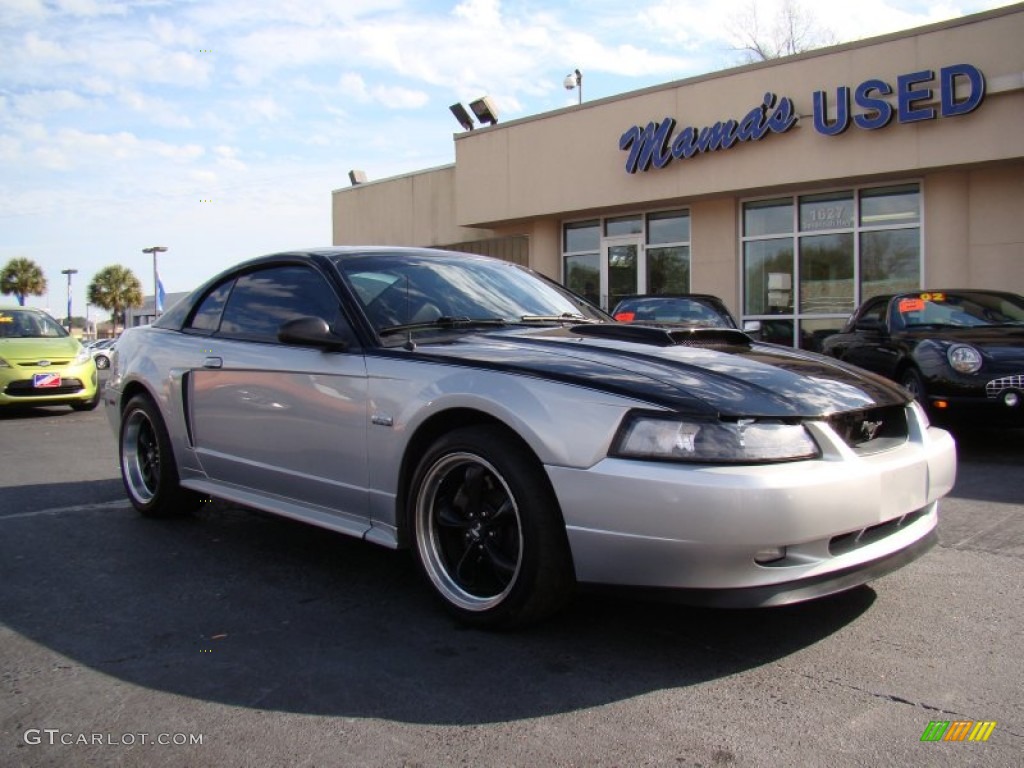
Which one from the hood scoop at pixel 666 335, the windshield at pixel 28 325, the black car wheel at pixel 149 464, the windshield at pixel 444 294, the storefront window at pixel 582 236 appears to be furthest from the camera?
the storefront window at pixel 582 236

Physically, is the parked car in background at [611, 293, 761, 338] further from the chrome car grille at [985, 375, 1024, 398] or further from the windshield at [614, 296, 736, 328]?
the chrome car grille at [985, 375, 1024, 398]

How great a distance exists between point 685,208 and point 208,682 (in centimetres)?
1467

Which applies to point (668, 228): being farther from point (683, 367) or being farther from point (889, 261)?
point (683, 367)

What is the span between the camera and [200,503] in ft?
17.1

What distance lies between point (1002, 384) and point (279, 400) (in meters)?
5.59

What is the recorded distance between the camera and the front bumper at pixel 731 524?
8.68 feet

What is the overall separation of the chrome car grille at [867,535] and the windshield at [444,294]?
175cm

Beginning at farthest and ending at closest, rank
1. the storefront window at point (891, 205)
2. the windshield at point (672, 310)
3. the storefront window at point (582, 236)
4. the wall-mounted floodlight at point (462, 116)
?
the wall-mounted floodlight at point (462, 116)
the storefront window at point (582, 236)
the storefront window at point (891, 205)
the windshield at point (672, 310)

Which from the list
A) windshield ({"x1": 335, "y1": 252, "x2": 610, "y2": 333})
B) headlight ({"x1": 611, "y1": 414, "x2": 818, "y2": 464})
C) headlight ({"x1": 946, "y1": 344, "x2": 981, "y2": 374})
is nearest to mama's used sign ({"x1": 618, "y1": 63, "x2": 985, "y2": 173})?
headlight ({"x1": 946, "y1": 344, "x2": 981, "y2": 374})

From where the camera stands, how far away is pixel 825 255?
47.1ft

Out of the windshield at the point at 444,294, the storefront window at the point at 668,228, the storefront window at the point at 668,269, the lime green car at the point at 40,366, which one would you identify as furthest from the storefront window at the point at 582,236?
the windshield at the point at 444,294

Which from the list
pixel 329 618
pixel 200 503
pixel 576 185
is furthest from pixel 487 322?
pixel 576 185

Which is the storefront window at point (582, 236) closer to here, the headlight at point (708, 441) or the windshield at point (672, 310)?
the windshield at point (672, 310)

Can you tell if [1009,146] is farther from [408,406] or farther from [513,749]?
[513,749]
